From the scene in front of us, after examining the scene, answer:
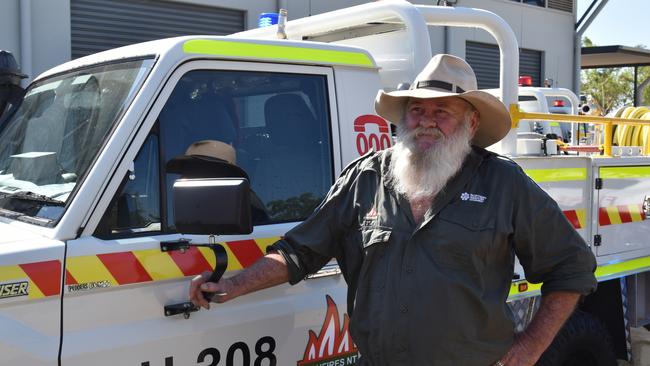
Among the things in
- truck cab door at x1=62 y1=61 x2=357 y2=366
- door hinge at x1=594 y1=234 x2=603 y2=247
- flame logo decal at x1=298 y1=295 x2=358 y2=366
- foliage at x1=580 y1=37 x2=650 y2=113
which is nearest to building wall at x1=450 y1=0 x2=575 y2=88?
door hinge at x1=594 y1=234 x2=603 y2=247

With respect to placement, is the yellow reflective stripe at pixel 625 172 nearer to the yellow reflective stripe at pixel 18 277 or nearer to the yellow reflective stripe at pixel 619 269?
the yellow reflective stripe at pixel 619 269

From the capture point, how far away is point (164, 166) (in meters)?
2.30

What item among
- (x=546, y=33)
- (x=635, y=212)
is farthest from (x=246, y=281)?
(x=546, y=33)

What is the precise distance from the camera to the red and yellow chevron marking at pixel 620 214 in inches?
143

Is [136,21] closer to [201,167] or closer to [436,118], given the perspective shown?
[201,167]

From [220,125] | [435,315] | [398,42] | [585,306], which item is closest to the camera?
[435,315]

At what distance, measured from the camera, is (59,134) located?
2.53m

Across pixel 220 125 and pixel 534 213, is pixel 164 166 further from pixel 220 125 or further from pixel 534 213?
pixel 534 213

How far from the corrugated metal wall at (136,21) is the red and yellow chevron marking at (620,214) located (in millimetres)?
7370

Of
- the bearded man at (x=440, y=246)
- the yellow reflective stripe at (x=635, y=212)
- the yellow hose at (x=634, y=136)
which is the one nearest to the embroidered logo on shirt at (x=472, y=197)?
the bearded man at (x=440, y=246)

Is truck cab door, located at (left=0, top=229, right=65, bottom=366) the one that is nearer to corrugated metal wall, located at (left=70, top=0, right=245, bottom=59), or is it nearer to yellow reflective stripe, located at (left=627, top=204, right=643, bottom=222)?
yellow reflective stripe, located at (left=627, top=204, right=643, bottom=222)

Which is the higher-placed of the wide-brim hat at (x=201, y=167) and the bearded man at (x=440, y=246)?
the wide-brim hat at (x=201, y=167)

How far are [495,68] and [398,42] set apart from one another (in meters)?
12.5

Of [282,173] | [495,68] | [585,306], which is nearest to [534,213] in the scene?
[282,173]
